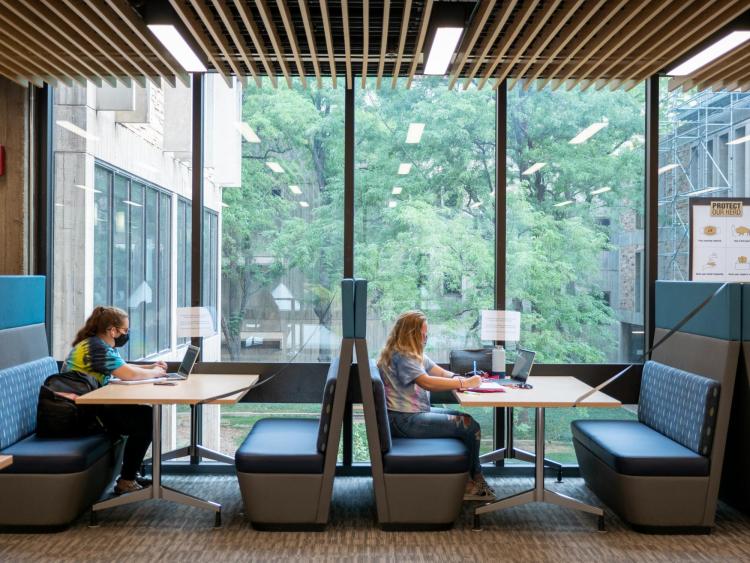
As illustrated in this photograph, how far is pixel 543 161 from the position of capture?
5.26 metres

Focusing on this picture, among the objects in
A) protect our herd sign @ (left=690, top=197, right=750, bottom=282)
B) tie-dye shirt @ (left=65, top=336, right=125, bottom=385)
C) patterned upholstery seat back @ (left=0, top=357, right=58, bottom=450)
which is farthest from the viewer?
protect our herd sign @ (left=690, top=197, right=750, bottom=282)

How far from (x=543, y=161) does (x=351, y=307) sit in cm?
217

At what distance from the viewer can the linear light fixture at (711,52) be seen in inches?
154

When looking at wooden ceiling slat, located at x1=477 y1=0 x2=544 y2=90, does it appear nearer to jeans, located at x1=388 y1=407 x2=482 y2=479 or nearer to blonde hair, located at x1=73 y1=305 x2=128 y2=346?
jeans, located at x1=388 y1=407 x2=482 y2=479

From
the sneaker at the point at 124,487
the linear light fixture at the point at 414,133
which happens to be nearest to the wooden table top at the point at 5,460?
the sneaker at the point at 124,487

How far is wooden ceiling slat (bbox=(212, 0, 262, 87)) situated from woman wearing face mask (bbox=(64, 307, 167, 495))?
1873mm

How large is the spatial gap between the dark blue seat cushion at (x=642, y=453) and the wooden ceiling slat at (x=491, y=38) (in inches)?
101

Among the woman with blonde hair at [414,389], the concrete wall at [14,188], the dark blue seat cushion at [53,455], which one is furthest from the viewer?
the concrete wall at [14,188]

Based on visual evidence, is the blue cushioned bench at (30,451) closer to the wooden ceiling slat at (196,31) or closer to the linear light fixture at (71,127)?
the linear light fixture at (71,127)

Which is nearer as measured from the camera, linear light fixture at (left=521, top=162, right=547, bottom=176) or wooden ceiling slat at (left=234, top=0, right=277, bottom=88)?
wooden ceiling slat at (left=234, top=0, right=277, bottom=88)

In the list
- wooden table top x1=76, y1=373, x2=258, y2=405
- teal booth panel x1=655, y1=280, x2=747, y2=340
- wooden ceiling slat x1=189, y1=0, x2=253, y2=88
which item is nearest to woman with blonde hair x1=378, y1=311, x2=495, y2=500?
wooden table top x1=76, y1=373, x2=258, y2=405

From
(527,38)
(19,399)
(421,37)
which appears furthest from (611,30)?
(19,399)

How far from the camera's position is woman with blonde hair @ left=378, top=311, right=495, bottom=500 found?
4258 millimetres

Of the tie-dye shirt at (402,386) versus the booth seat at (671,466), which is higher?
the tie-dye shirt at (402,386)
